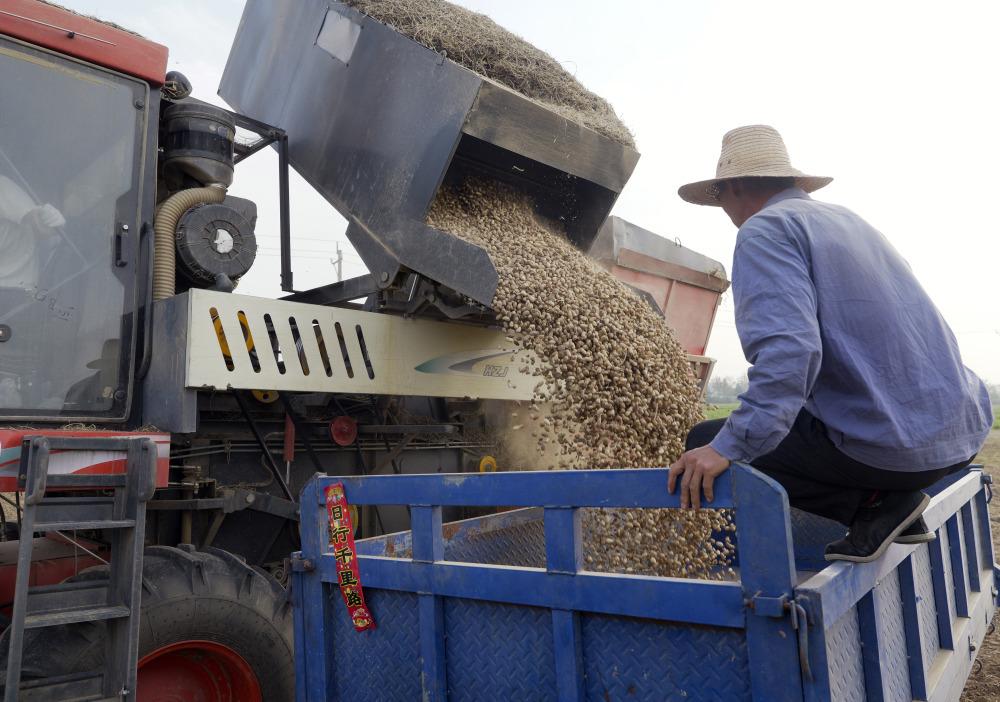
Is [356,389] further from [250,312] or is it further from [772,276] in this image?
[772,276]

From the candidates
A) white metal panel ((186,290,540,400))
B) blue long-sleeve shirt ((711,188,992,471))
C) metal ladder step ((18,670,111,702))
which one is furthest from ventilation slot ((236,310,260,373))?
blue long-sleeve shirt ((711,188,992,471))

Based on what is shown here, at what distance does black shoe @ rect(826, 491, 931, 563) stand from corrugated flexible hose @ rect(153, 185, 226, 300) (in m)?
2.19

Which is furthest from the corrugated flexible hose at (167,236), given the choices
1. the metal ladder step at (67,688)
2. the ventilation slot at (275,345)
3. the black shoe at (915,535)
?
the black shoe at (915,535)

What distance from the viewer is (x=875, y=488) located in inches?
69.7

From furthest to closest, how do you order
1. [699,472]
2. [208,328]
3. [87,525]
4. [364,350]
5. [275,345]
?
[364,350]
[275,345]
[208,328]
[87,525]
[699,472]

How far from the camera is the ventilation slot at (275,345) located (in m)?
2.81

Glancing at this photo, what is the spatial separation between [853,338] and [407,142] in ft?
6.85

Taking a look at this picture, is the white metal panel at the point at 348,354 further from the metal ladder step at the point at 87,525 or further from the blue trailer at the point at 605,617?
the blue trailer at the point at 605,617

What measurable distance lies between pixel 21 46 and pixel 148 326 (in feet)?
3.00

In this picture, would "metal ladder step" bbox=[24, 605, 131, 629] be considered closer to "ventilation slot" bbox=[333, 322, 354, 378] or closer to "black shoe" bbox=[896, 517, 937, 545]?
"ventilation slot" bbox=[333, 322, 354, 378]

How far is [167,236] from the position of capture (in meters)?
2.72

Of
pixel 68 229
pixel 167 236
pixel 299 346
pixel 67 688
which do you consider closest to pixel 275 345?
pixel 299 346

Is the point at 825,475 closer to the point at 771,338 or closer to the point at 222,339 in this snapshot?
the point at 771,338

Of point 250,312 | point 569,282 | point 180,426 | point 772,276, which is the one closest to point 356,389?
point 250,312
